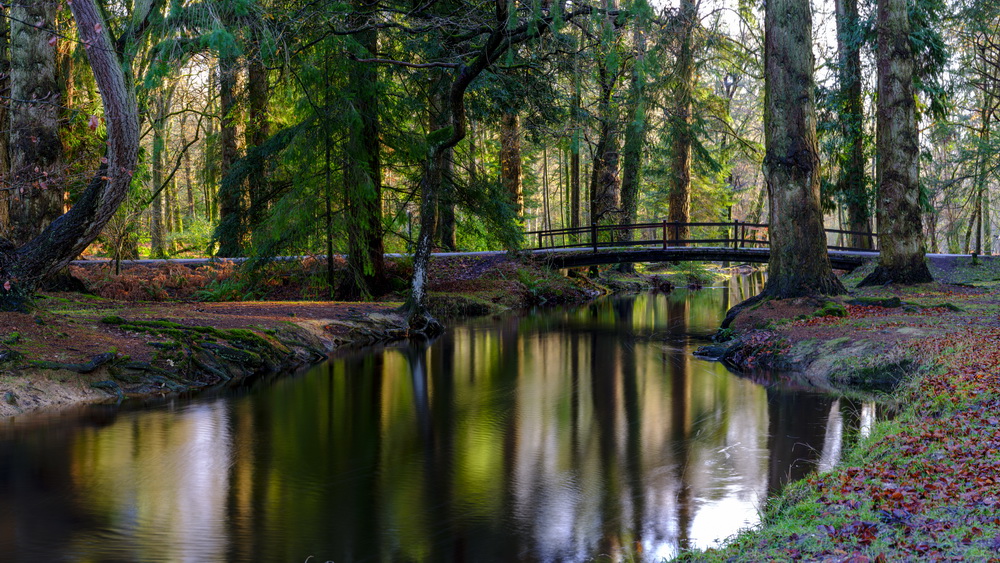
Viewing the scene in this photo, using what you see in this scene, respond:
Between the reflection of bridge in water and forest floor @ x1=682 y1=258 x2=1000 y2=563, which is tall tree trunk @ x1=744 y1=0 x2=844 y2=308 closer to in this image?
forest floor @ x1=682 y1=258 x2=1000 y2=563

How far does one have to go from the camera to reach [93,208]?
10.0m

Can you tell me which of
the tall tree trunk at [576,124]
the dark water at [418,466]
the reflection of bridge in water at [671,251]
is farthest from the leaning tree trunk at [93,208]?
the reflection of bridge in water at [671,251]

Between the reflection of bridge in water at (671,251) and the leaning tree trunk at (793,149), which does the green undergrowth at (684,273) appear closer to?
the reflection of bridge in water at (671,251)

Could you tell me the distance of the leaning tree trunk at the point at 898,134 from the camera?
1588 centimetres

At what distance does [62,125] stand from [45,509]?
12509mm

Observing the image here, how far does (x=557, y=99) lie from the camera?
20.3 metres

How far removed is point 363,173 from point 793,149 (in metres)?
9.01

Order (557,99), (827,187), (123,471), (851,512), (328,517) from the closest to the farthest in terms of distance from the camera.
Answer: (851,512), (328,517), (123,471), (557,99), (827,187)

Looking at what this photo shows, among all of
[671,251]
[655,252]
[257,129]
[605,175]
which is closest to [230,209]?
[257,129]

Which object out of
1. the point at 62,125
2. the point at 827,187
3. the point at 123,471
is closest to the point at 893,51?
the point at 827,187

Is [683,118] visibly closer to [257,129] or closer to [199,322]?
[257,129]

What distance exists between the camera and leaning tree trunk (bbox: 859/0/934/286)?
52.1ft

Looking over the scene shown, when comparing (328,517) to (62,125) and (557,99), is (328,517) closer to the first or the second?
(62,125)

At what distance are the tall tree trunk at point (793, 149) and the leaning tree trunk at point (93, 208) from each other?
10230mm
